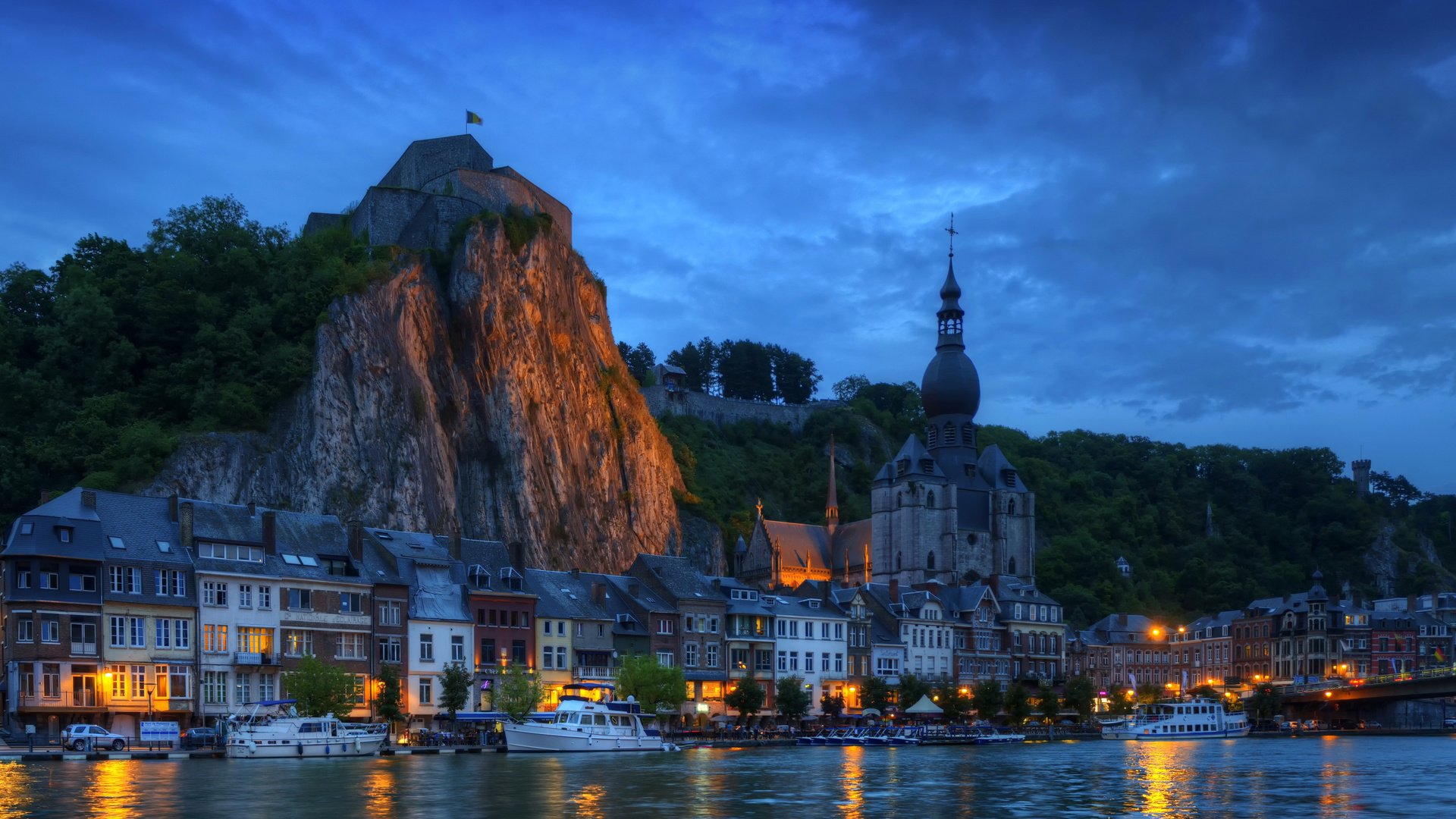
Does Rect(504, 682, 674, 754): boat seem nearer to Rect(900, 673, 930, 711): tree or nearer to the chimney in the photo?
the chimney

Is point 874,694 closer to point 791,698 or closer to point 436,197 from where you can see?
point 791,698

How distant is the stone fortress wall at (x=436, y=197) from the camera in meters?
117

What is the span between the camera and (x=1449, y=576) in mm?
181375

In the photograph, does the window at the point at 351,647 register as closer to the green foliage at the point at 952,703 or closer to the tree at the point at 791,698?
the tree at the point at 791,698

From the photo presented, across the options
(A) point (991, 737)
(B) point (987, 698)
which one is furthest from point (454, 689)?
(B) point (987, 698)

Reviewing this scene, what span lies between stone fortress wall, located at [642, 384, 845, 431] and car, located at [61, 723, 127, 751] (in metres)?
111

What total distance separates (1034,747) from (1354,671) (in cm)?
6480

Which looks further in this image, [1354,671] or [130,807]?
[1354,671]

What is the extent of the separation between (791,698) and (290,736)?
35136 mm

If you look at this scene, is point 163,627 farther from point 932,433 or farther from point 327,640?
point 932,433

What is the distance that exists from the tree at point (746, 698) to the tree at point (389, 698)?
21.2 metres

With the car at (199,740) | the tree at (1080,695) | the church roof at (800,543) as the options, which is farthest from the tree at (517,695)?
the church roof at (800,543)

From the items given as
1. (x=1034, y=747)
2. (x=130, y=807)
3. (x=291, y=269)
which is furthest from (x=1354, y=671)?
(x=130, y=807)

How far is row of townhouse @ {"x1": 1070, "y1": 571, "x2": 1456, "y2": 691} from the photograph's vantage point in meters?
139
